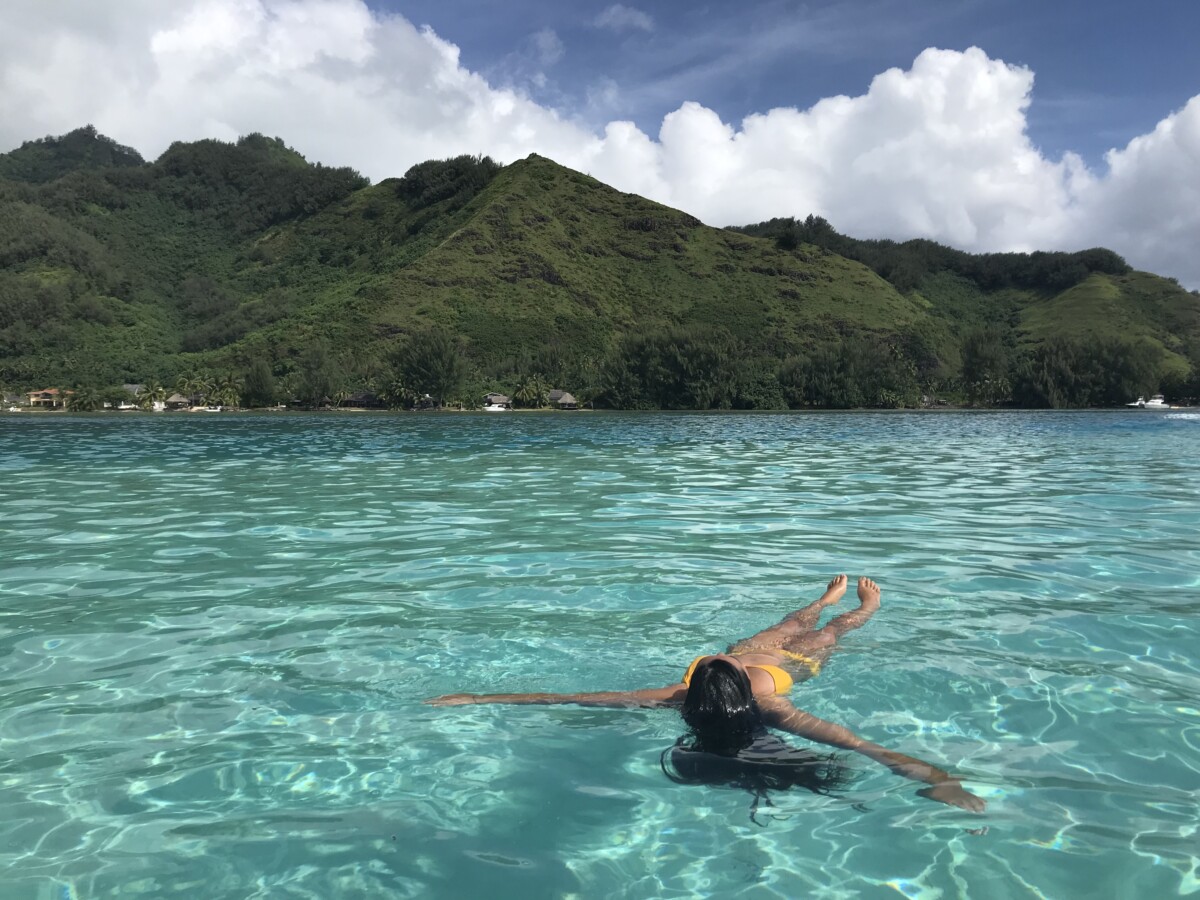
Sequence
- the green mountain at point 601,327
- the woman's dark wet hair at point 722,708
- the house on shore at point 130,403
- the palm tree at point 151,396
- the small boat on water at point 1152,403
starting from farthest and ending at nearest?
the palm tree at point 151,396, the house on shore at point 130,403, the green mountain at point 601,327, the small boat on water at point 1152,403, the woman's dark wet hair at point 722,708

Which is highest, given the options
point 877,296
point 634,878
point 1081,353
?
point 877,296

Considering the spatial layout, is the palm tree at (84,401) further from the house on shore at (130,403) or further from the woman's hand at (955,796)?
the woman's hand at (955,796)

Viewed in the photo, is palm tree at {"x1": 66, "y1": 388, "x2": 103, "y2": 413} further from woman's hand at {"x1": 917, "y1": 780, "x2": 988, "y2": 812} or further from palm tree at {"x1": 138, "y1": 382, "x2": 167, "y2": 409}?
woman's hand at {"x1": 917, "y1": 780, "x2": 988, "y2": 812}

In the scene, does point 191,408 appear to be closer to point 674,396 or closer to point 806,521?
point 674,396

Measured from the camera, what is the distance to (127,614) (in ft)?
25.7

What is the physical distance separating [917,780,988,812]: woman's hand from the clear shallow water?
82 mm

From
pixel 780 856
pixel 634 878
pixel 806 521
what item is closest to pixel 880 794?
pixel 780 856

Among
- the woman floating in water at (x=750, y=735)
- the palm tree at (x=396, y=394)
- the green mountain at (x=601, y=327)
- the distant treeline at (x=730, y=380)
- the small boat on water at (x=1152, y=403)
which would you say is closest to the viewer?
the woman floating in water at (x=750, y=735)

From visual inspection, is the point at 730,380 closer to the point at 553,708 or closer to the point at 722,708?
the point at 553,708

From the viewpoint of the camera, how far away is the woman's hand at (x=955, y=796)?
4.25 metres

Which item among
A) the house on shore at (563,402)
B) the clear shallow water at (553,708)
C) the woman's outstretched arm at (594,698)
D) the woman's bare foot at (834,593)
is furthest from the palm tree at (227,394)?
the woman's outstretched arm at (594,698)

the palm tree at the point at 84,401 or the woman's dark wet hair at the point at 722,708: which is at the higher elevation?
the palm tree at the point at 84,401

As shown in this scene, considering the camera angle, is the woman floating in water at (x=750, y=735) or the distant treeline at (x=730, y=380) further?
the distant treeline at (x=730, y=380)

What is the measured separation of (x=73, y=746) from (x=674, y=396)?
9668cm
